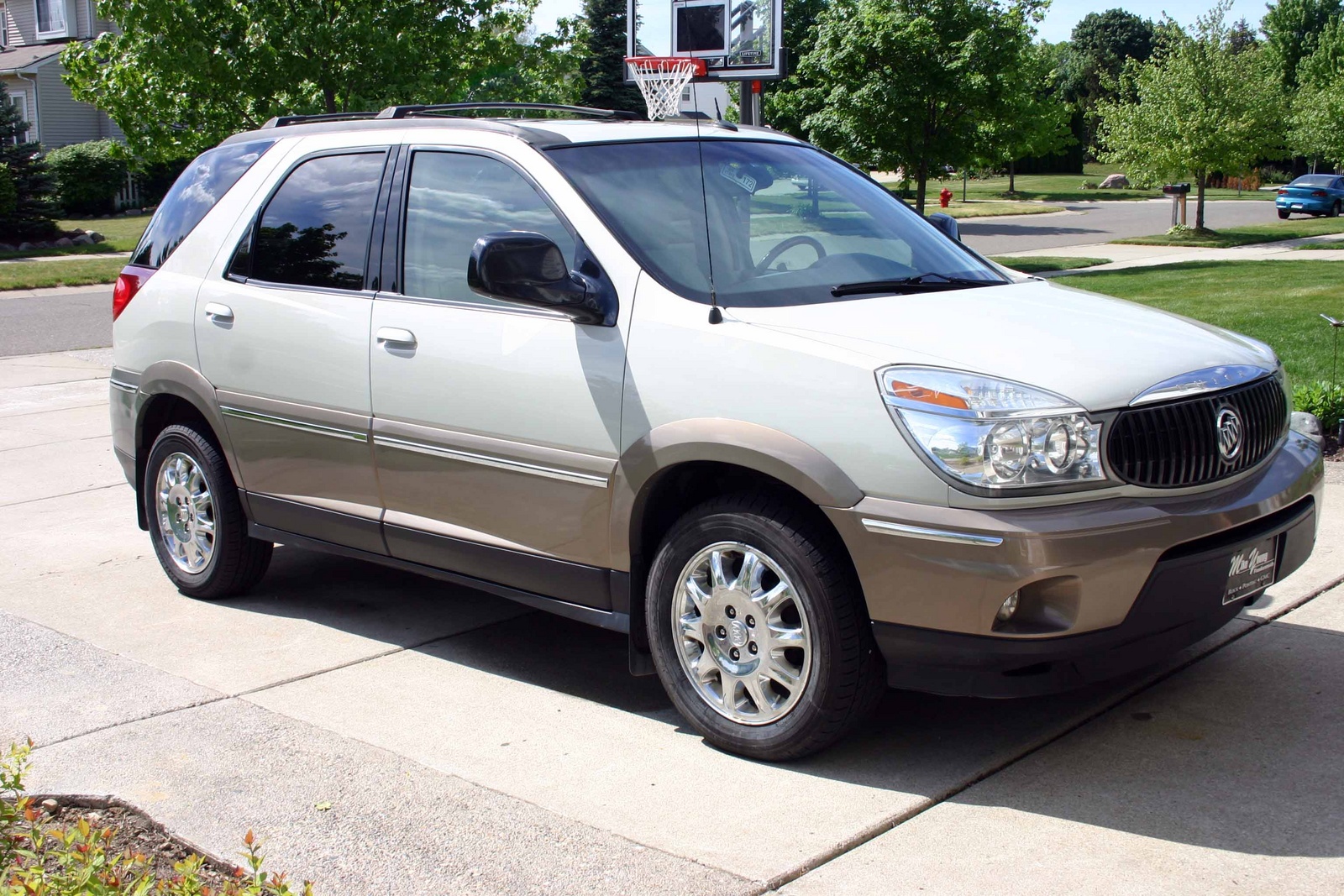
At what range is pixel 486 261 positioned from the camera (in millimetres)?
4148

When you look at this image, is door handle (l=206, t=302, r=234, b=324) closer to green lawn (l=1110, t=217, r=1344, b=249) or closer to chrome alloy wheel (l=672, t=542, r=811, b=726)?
chrome alloy wheel (l=672, t=542, r=811, b=726)

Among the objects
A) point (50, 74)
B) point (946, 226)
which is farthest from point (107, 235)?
point (946, 226)

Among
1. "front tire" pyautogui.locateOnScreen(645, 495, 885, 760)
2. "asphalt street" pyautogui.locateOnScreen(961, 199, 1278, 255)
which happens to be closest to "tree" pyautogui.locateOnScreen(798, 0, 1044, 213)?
"asphalt street" pyautogui.locateOnScreen(961, 199, 1278, 255)

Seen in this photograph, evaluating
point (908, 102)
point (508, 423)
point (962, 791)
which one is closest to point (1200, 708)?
point (962, 791)

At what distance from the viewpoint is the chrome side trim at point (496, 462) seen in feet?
14.1

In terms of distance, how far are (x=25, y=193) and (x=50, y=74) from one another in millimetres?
14548

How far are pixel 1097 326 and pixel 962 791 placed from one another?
4.79 ft

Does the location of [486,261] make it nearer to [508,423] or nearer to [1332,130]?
[508,423]

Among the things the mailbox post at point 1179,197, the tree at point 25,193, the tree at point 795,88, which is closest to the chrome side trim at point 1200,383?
the tree at point 795,88

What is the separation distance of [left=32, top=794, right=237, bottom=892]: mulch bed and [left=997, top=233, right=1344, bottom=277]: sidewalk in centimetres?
2084

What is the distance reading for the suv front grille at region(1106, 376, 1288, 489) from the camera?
365cm

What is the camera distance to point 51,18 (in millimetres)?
45375

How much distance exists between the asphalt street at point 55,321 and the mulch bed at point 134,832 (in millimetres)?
11510

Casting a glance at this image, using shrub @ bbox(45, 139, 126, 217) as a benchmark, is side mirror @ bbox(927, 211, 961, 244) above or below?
below
